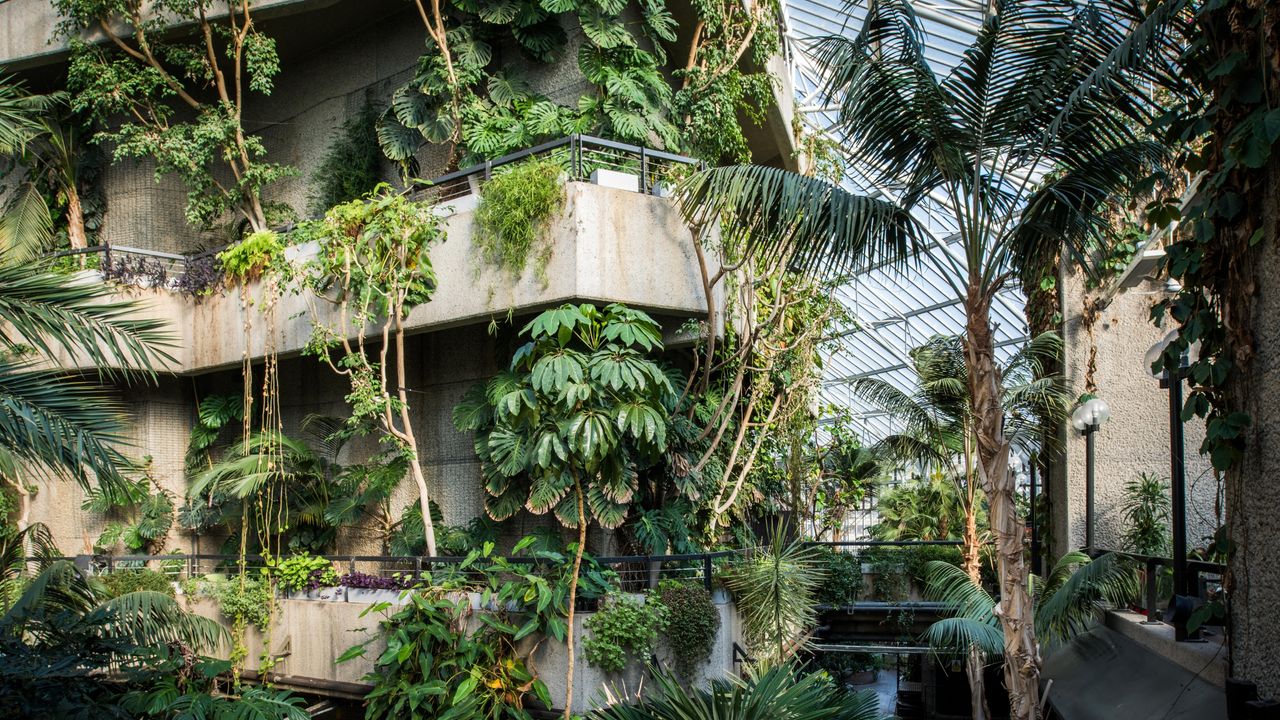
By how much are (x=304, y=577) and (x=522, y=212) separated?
15.3 ft

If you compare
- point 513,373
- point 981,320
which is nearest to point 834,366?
point 513,373

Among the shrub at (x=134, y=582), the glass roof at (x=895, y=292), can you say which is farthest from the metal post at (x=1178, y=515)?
the shrub at (x=134, y=582)

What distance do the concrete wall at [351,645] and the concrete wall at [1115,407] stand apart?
5149 mm

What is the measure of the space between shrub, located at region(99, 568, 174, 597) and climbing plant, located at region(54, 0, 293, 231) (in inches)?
182

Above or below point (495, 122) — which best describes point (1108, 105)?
below

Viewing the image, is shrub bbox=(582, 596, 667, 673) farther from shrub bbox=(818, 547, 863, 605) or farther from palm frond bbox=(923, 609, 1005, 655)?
shrub bbox=(818, 547, 863, 605)

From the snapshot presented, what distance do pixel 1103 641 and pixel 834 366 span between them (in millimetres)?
25573

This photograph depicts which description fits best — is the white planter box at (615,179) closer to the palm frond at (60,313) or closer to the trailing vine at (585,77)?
the trailing vine at (585,77)

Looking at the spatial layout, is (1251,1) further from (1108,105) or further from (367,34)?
(367,34)

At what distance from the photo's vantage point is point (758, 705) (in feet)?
15.4

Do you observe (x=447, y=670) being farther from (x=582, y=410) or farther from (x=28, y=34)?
(x=28, y=34)

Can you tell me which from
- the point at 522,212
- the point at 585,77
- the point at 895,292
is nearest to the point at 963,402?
the point at 585,77

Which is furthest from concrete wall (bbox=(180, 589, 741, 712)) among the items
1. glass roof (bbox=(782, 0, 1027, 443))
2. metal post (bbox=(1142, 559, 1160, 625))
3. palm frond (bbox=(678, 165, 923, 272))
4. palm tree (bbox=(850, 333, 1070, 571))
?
glass roof (bbox=(782, 0, 1027, 443))

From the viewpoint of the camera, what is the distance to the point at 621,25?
10.6 meters
